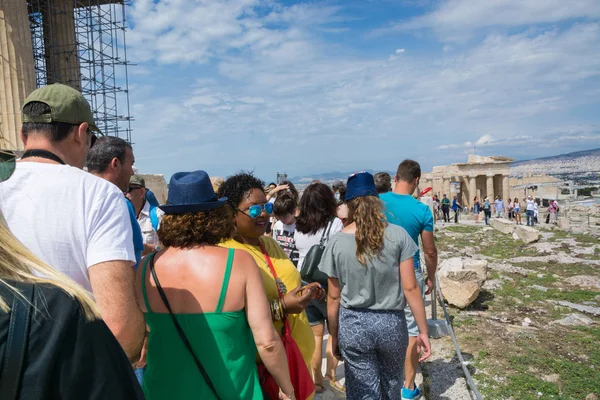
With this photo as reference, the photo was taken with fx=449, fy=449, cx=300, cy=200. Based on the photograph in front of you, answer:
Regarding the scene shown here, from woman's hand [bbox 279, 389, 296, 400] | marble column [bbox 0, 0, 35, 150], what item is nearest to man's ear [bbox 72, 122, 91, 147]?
woman's hand [bbox 279, 389, 296, 400]

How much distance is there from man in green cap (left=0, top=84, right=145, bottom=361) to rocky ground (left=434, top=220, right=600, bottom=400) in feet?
11.5

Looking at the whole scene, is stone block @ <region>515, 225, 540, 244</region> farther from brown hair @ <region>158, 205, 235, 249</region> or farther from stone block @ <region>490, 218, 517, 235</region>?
brown hair @ <region>158, 205, 235, 249</region>

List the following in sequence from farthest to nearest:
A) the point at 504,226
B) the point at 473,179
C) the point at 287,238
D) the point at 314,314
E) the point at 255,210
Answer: the point at 473,179, the point at 504,226, the point at 287,238, the point at 314,314, the point at 255,210

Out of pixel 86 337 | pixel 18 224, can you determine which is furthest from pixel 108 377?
pixel 18 224

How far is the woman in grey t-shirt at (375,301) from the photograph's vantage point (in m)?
2.94

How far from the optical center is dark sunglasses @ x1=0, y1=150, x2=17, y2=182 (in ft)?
3.75

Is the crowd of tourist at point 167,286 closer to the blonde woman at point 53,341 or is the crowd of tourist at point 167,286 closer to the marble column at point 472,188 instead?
the blonde woman at point 53,341

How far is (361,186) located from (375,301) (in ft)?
2.60

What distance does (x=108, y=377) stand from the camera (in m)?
0.90

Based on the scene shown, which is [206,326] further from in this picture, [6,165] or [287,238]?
[287,238]

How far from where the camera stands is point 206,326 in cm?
189

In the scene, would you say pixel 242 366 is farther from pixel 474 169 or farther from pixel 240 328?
pixel 474 169

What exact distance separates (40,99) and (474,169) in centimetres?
3778

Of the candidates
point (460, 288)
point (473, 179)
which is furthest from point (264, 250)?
point (473, 179)
